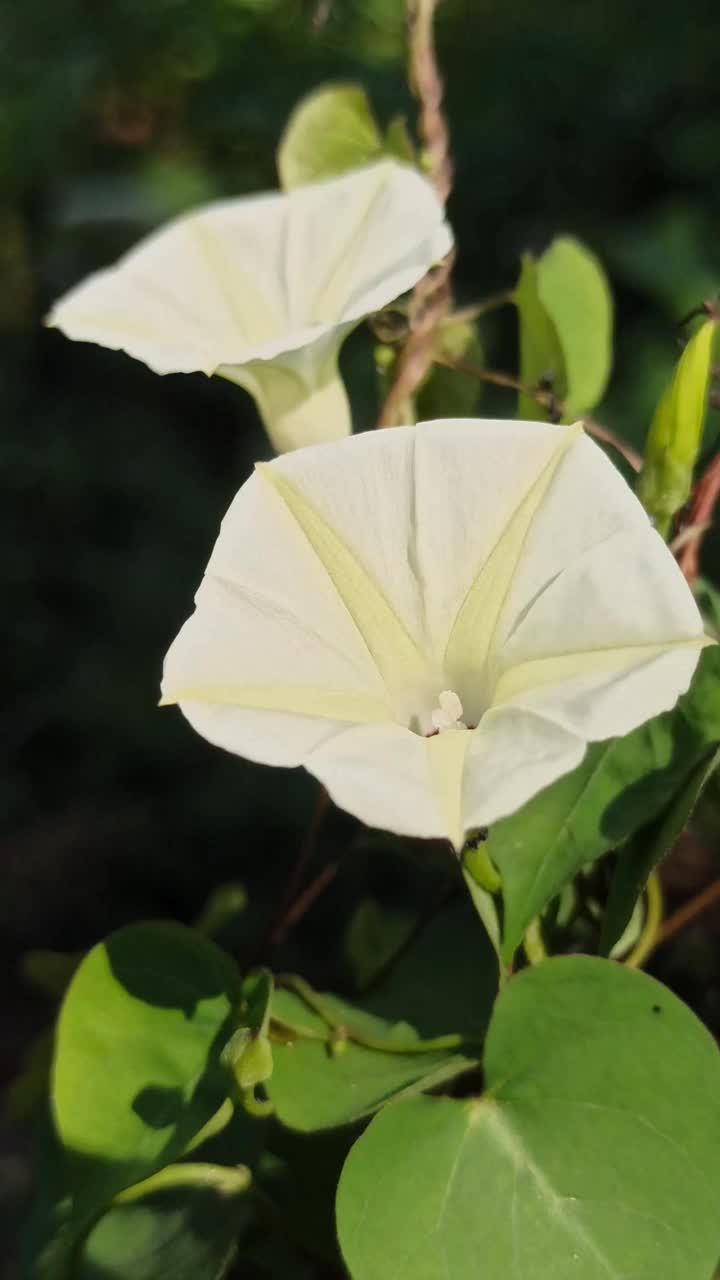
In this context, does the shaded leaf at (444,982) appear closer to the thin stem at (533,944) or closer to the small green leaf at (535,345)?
the thin stem at (533,944)

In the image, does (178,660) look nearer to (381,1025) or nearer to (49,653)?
(381,1025)

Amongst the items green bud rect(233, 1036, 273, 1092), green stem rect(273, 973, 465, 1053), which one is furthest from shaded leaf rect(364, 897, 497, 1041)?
green bud rect(233, 1036, 273, 1092)

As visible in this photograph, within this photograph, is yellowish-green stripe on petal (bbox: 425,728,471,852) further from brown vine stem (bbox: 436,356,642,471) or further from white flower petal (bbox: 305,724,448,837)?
brown vine stem (bbox: 436,356,642,471)

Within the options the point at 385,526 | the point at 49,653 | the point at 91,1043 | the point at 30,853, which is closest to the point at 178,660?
the point at 385,526

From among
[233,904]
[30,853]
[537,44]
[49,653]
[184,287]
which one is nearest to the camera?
[184,287]

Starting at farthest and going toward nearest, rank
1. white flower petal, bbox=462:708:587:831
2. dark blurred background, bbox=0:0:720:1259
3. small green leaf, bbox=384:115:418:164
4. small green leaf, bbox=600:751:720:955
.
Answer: dark blurred background, bbox=0:0:720:1259 < small green leaf, bbox=384:115:418:164 < small green leaf, bbox=600:751:720:955 < white flower petal, bbox=462:708:587:831

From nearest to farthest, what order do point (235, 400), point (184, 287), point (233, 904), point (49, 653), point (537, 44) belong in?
1. point (184, 287)
2. point (233, 904)
3. point (49, 653)
4. point (537, 44)
5. point (235, 400)

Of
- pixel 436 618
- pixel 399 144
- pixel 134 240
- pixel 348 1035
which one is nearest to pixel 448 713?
pixel 436 618

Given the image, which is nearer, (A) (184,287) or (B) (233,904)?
(A) (184,287)
